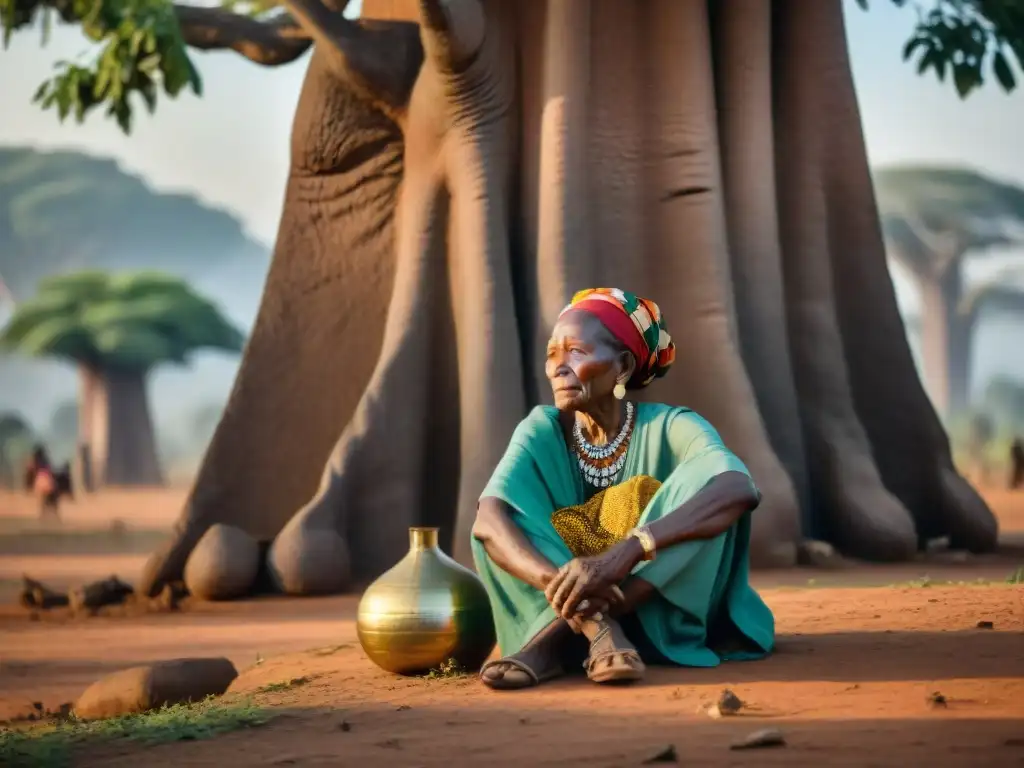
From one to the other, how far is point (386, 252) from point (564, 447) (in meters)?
5.99

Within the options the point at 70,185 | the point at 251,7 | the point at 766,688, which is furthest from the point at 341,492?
the point at 70,185

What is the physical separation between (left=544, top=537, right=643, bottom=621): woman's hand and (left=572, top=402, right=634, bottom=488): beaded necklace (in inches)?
20.7

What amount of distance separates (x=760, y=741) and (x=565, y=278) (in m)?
5.79

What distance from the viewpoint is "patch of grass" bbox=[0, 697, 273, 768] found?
150 inches

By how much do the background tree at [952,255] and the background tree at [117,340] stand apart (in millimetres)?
18880

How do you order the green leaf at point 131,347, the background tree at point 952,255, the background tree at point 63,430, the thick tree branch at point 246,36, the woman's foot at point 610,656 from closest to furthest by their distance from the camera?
the woman's foot at point 610,656 < the thick tree branch at point 246,36 < the green leaf at point 131,347 < the background tree at point 952,255 < the background tree at point 63,430

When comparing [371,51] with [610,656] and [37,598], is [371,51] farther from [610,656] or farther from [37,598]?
[610,656]

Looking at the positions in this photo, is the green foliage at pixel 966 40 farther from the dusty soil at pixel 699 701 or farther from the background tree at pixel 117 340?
the background tree at pixel 117 340

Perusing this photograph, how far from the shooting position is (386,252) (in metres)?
10.8

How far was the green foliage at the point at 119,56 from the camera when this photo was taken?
9.87m

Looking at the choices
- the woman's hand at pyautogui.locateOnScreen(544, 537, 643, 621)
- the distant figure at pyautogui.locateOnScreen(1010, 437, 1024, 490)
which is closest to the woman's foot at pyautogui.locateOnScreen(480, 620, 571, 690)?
the woman's hand at pyautogui.locateOnScreen(544, 537, 643, 621)

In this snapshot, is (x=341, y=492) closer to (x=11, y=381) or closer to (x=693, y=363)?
(x=693, y=363)

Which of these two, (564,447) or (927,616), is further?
(927,616)

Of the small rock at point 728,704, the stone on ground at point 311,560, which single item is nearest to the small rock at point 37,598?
the stone on ground at point 311,560
